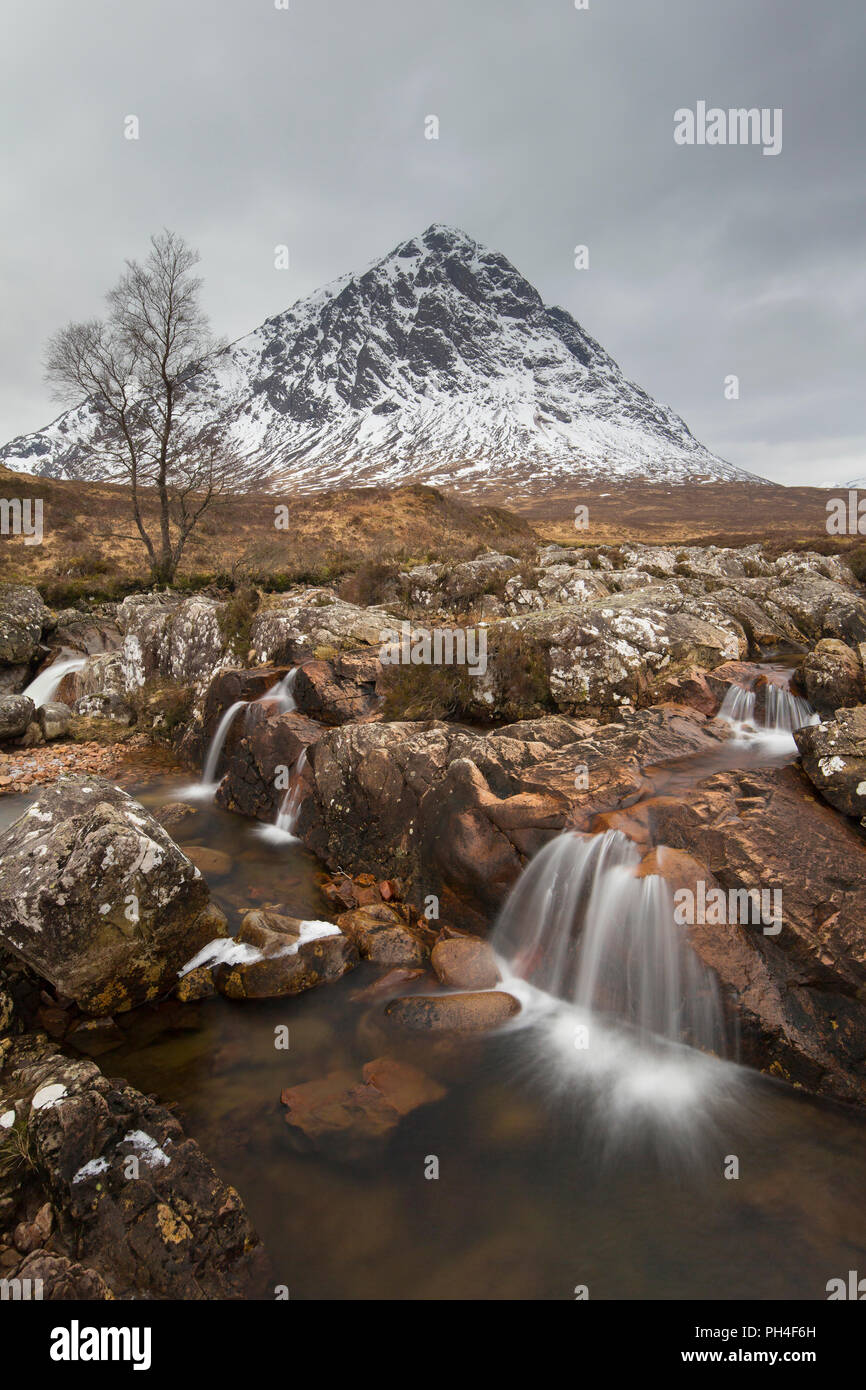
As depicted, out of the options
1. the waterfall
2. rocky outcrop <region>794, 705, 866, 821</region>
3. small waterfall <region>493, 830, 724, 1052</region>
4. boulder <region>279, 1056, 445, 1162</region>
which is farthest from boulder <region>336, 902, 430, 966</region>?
the waterfall

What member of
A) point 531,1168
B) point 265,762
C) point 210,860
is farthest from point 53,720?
point 531,1168

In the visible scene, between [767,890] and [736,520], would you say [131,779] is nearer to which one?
[767,890]

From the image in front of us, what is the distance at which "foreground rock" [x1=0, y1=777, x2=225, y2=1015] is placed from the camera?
5.53m

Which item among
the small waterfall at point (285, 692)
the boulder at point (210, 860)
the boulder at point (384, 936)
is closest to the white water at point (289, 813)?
the boulder at point (210, 860)

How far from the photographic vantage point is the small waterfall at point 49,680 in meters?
16.6

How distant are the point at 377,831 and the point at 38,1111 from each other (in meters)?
5.02

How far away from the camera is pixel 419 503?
160ft

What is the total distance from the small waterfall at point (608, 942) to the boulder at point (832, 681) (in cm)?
527

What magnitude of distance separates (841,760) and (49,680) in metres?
18.9

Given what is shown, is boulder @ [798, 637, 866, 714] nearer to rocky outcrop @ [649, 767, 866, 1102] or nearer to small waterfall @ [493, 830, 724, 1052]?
rocky outcrop @ [649, 767, 866, 1102]

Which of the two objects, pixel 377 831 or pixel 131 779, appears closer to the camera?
pixel 377 831

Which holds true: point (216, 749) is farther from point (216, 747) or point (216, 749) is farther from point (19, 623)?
point (19, 623)
